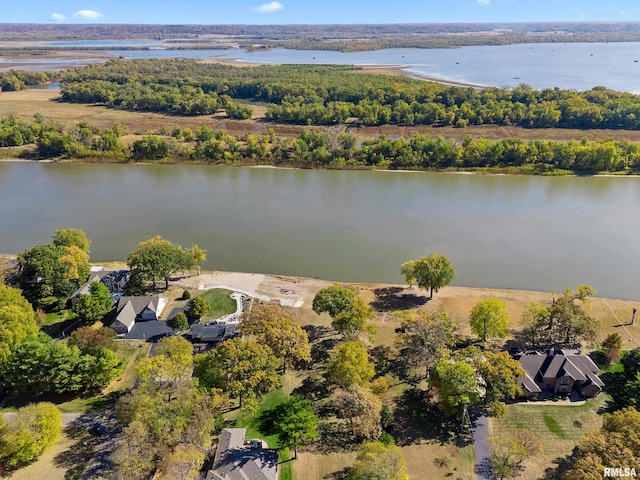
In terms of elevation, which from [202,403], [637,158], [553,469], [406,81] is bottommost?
[553,469]

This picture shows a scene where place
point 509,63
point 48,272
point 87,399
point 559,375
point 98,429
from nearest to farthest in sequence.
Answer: point 98,429
point 559,375
point 87,399
point 48,272
point 509,63

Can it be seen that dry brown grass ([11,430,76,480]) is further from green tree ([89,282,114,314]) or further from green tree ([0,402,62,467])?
green tree ([89,282,114,314])

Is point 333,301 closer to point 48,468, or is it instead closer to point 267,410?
point 267,410

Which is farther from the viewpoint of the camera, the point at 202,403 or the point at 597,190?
the point at 597,190

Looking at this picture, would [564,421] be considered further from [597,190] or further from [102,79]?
[102,79]

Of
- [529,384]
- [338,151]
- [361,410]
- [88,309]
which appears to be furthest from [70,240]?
[338,151]

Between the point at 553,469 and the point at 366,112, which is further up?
the point at 366,112

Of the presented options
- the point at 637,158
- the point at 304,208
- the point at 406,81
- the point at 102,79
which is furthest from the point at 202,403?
the point at 102,79
